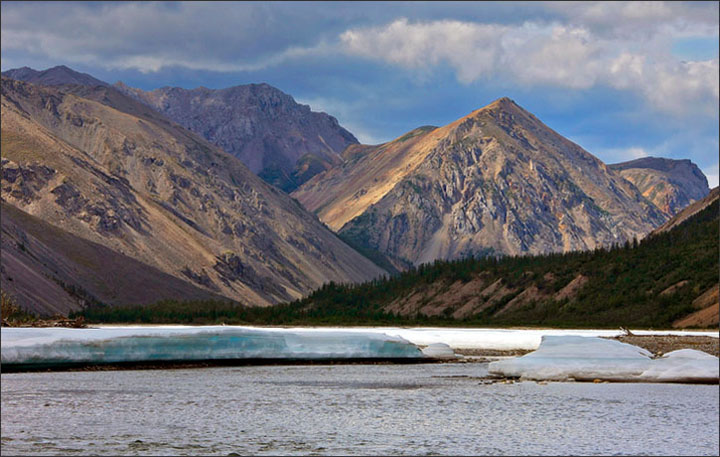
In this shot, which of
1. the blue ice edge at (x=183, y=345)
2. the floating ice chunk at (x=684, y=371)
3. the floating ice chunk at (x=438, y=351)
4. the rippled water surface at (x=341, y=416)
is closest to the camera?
the rippled water surface at (x=341, y=416)

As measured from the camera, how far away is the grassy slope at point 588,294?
138125 mm

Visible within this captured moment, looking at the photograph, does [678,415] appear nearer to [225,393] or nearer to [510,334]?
[225,393]

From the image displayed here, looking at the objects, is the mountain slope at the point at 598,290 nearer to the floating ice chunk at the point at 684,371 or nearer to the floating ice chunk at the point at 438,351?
the floating ice chunk at the point at 438,351

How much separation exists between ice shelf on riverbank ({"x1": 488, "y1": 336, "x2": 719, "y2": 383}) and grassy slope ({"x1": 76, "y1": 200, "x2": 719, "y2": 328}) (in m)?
72.6

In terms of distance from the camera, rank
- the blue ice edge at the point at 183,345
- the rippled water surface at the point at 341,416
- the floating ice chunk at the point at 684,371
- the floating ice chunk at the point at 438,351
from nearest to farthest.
Answer: the rippled water surface at the point at 341,416, the floating ice chunk at the point at 684,371, the blue ice edge at the point at 183,345, the floating ice chunk at the point at 438,351

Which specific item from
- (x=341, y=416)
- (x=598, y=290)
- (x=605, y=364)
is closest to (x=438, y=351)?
(x=605, y=364)

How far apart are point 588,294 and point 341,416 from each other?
4918 inches

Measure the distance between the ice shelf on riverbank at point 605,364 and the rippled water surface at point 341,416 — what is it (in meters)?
0.78

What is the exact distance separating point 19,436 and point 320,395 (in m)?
20.6

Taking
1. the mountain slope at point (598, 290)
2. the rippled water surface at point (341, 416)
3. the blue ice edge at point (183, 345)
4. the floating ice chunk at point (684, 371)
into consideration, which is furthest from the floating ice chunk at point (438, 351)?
the mountain slope at point (598, 290)

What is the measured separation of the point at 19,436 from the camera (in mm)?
32938

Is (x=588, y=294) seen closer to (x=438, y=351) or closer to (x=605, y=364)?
(x=438, y=351)

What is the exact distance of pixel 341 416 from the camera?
41.8 m

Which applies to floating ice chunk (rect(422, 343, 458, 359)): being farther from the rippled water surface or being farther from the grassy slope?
the grassy slope
